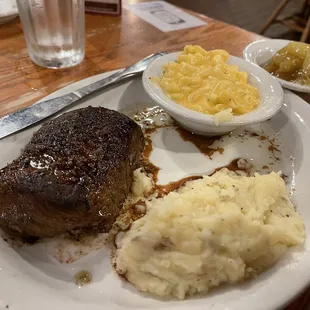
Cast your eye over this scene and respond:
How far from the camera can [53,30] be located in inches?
78.7

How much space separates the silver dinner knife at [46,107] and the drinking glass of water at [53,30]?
40 centimetres

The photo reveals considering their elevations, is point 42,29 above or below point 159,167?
above

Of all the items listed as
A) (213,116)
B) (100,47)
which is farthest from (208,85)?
(100,47)

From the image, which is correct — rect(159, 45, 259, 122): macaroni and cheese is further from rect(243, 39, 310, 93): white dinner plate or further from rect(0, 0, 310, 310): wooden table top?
rect(0, 0, 310, 310): wooden table top

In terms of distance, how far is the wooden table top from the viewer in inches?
73.8

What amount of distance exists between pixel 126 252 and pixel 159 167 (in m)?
0.51

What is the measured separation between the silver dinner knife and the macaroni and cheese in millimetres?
235

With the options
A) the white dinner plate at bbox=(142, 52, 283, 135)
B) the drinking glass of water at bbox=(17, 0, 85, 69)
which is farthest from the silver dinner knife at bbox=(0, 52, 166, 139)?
the drinking glass of water at bbox=(17, 0, 85, 69)

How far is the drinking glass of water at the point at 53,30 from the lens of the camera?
76.9 inches

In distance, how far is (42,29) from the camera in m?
1.99

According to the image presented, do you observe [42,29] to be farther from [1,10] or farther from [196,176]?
[196,176]

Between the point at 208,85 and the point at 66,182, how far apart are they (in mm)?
809

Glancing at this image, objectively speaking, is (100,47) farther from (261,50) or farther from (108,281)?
(108,281)

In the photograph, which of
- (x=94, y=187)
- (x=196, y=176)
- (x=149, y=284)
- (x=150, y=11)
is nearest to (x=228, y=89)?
(x=196, y=176)
